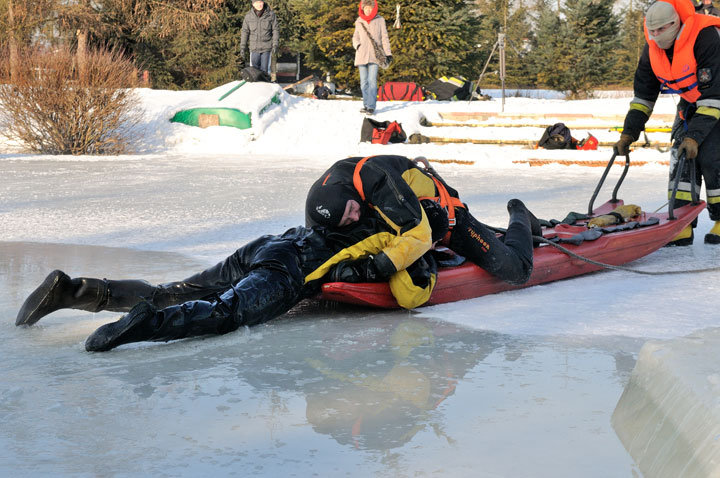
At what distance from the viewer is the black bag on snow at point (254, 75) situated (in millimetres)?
14547

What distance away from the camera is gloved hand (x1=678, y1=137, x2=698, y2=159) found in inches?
195

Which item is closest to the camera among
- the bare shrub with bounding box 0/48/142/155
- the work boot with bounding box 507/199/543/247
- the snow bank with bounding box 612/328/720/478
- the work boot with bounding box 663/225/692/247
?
the snow bank with bounding box 612/328/720/478

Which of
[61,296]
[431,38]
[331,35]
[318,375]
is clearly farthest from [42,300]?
[331,35]

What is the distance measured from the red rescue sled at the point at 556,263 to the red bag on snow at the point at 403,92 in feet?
38.5

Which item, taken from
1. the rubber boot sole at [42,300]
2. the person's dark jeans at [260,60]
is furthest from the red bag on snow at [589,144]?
the rubber boot sole at [42,300]

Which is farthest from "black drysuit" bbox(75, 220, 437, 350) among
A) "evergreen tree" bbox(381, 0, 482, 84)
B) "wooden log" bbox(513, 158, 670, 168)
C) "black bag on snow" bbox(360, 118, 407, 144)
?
"evergreen tree" bbox(381, 0, 482, 84)

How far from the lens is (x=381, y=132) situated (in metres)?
12.8

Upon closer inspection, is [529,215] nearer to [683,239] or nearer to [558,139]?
[683,239]

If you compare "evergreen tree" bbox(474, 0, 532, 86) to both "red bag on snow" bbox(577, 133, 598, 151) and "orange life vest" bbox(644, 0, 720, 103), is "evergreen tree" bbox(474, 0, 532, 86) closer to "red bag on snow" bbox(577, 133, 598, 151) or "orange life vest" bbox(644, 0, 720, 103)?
"red bag on snow" bbox(577, 133, 598, 151)

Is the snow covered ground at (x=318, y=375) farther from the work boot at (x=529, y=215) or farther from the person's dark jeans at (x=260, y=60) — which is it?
the person's dark jeans at (x=260, y=60)

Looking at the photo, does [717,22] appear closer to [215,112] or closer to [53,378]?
[53,378]

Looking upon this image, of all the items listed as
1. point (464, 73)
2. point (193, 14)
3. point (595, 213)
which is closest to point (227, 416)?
point (595, 213)

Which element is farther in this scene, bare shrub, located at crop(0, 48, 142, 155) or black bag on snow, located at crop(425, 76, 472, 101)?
black bag on snow, located at crop(425, 76, 472, 101)

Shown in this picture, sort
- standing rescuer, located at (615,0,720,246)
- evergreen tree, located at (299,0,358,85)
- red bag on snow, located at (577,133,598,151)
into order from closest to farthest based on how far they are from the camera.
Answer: standing rescuer, located at (615,0,720,246) → red bag on snow, located at (577,133,598,151) → evergreen tree, located at (299,0,358,85)
